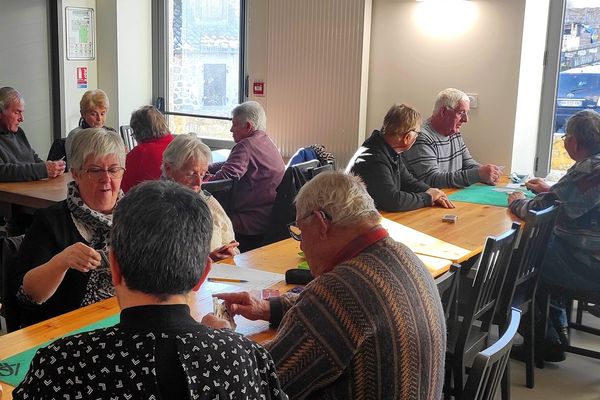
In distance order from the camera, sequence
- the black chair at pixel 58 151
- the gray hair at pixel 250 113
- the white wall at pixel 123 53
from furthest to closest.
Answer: the white wall at pixel 123 53 < the black chair at pixel 58 151 < the gray hair at pixel 250 113

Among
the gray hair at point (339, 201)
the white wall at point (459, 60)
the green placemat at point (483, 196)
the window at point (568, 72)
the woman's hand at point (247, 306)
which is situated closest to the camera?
the gray hair at point (339, 201)

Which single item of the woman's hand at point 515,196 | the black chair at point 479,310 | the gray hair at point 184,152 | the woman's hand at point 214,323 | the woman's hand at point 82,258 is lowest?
the black chair at point 479,310

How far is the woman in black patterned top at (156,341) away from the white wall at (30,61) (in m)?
5.52

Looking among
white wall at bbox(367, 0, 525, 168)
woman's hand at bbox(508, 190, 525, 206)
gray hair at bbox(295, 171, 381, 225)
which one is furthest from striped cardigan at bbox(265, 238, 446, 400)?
white wall at bbox(367, 0, 525, 168)

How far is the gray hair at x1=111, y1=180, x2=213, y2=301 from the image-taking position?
129cm

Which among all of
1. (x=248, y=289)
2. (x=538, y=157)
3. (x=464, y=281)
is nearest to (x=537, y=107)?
(x=538, y=157)

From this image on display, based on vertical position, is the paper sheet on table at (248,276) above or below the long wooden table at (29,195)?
above

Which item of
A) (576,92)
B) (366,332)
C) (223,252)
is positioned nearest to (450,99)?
(576,92)

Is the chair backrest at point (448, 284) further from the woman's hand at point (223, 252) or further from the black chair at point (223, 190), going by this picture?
the black chair at point (223, 190)

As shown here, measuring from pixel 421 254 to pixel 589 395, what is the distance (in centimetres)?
130

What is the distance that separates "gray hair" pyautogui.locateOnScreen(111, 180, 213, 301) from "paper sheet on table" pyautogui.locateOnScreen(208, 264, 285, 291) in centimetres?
124

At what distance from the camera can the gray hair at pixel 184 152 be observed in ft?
10.4

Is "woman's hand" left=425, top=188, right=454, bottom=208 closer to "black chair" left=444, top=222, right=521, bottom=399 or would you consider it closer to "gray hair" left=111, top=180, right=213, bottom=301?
"black chair" left=444, top=222, right=521, bottom=399

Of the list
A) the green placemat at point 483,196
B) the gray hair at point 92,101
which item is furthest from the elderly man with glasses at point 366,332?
the gray hair at point 92,101
